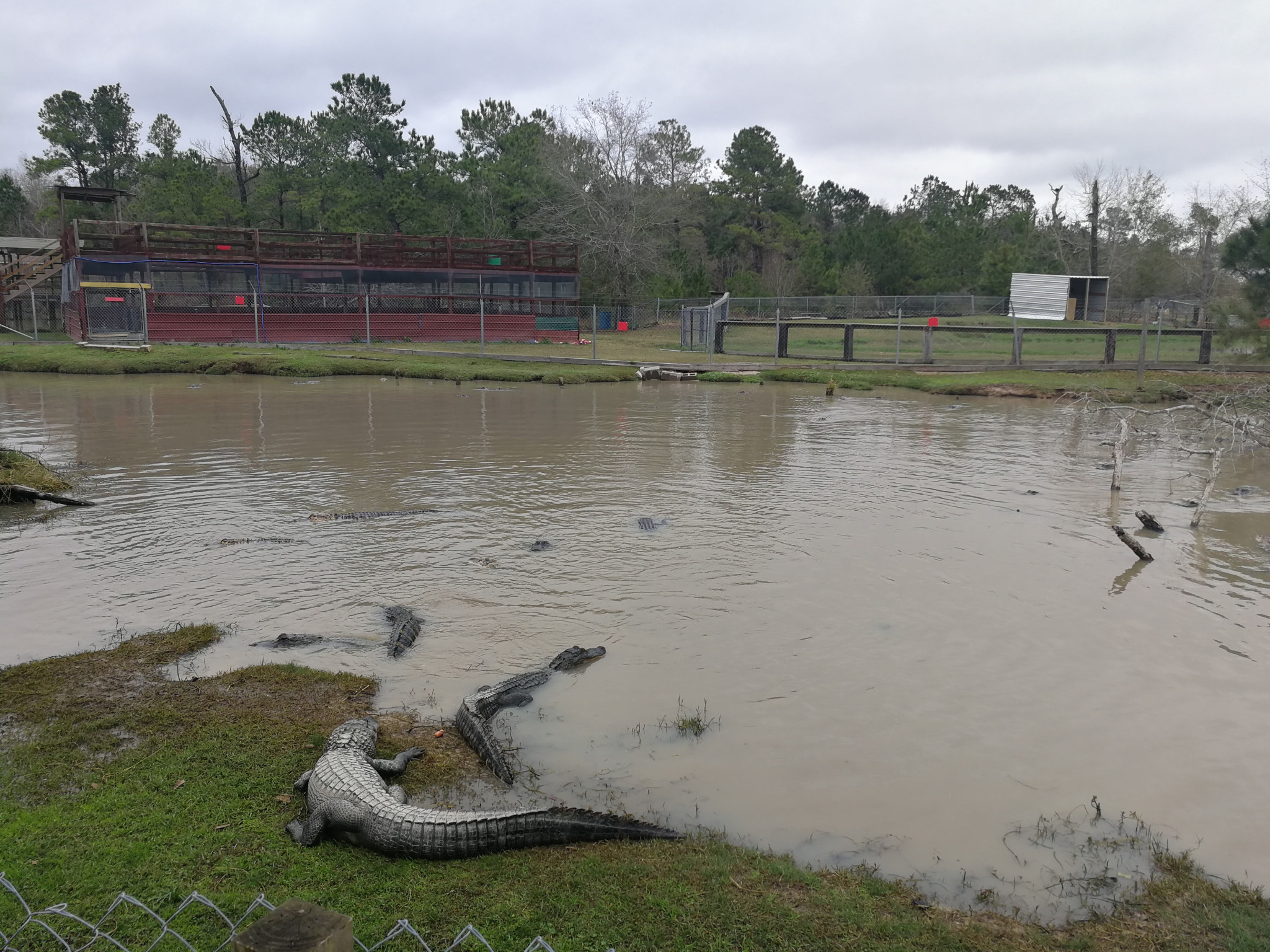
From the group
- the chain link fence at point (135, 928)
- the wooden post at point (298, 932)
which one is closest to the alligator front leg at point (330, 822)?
the chain link fence at point (135, 928)

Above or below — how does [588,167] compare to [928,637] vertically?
above

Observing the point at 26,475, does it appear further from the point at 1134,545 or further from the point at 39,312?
the point at 39,312

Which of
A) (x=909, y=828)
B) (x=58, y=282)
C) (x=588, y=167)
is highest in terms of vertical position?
(x=588, y=167)

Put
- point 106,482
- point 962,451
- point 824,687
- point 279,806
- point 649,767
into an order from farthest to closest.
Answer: point 962,451 < point 106,482 < point 824,687 < point 649,767 < point 279,806

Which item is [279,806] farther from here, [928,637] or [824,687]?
[928,637]

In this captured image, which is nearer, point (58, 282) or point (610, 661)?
point (610, 661)

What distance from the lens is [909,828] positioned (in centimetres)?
507

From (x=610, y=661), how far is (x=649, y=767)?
1.63 meters

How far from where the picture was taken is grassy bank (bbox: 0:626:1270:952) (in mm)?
3883

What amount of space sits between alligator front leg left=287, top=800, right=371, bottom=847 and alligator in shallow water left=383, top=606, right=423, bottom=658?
2613mm

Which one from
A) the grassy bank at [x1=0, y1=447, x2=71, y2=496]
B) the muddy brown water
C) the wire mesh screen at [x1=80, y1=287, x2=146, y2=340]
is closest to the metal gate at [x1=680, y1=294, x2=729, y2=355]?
the wire mesh screen at [x1=80, y1=287, x2=146, y2=340]

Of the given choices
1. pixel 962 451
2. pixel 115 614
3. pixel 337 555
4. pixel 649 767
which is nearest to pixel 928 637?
pixel 649 767

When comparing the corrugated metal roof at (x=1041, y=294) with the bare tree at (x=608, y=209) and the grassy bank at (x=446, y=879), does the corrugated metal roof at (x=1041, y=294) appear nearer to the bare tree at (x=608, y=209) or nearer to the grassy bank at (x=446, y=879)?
the bare tree at (x=608, y=209)

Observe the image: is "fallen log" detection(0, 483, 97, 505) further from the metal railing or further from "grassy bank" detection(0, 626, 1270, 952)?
the metal railing
